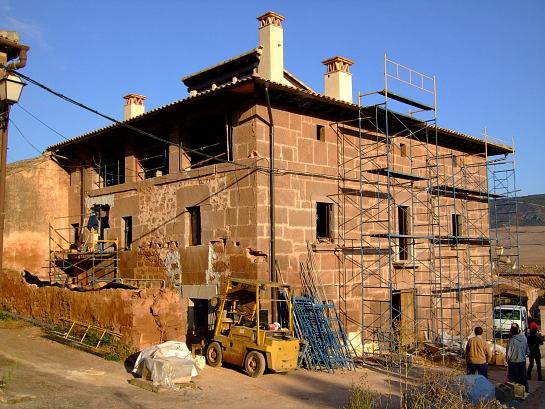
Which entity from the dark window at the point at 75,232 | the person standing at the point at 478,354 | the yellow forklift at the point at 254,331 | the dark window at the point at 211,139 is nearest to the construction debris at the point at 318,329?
the yellow forklift at the point at 254,331

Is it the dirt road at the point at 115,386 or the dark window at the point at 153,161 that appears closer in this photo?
the dirt road at the point at 115,386

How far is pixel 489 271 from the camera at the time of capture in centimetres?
2272

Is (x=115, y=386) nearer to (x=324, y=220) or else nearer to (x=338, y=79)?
(x=324, y=220)

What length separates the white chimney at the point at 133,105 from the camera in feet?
72.2

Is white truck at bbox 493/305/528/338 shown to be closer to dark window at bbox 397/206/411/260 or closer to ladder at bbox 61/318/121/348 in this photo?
dark window at bbox 397/206/411/260

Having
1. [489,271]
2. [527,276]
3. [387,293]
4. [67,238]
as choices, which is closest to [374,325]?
[387,293]

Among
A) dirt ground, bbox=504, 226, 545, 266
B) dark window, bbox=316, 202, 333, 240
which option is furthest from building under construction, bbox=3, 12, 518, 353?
dirt ground, bbox=504, 226, 545, 266

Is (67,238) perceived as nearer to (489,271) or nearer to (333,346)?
(333,346)

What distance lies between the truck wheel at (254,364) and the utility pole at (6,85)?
534 cm

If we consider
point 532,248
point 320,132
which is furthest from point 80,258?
point 532,248

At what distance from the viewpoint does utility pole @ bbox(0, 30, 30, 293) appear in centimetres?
885

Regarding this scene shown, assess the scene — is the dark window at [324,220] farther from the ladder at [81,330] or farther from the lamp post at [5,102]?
the lamp post at [5,102]

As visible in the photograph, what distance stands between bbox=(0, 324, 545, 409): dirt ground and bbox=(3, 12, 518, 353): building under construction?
3.07 meters

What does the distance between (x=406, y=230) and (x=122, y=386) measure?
38.9 feet
